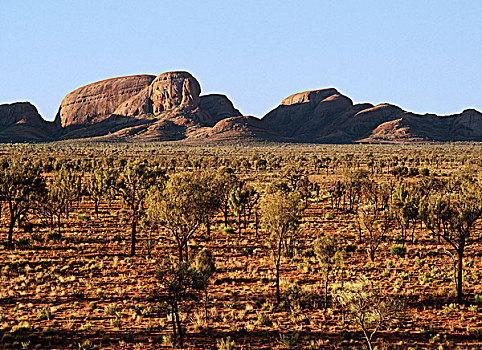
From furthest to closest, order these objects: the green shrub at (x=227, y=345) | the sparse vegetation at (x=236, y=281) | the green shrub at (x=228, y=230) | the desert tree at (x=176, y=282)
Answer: the green shrub at (x=228, y=230) → the sparse vegetation at (x=236, y=281) → the desert tree at (x=176, y=282) → the green shrub at (x=227, y=345)

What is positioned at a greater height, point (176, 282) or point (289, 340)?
point (176, 282)

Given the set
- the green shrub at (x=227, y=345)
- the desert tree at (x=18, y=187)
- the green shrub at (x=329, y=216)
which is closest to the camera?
the green shrub at (x=227, y=345)

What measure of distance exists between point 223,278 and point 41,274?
41.4 feet

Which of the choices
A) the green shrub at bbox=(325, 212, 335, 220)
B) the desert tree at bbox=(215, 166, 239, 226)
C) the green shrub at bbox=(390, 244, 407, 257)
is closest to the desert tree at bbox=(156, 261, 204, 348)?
the green shrub at bbox=(390, 244, 407, 257)

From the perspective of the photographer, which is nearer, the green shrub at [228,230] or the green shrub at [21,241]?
the green shrub at [21,241]

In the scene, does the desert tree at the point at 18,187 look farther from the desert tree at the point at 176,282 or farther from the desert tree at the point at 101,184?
the desert tree at the point at 176,282

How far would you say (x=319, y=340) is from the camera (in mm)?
18969

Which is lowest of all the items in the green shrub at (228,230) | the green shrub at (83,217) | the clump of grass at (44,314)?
the clump of grass at (44,314)

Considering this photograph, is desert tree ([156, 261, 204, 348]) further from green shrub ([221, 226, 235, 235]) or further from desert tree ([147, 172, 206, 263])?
green shrub ([221, 226, 235, 235])

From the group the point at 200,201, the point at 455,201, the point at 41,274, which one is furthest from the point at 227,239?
the point at 455,201

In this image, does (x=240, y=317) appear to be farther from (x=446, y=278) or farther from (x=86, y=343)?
(x=446, y=278)

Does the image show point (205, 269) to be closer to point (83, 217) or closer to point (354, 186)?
point (83, 217)

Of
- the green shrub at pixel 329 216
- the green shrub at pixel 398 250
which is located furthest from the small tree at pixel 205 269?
the green shrub at pixel 329 216

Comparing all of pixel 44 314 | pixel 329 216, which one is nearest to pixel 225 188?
pixel 329 216
